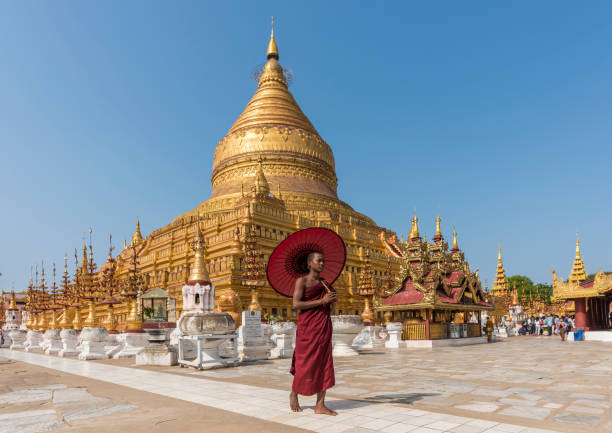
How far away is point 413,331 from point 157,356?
12.7 metres

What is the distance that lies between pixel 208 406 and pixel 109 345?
51.0 feet

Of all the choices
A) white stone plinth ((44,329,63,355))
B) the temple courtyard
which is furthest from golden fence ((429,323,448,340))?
white stone plinth ((44,329,63,355))

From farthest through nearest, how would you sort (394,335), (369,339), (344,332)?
(369,339)
(394,335)
(344,332)

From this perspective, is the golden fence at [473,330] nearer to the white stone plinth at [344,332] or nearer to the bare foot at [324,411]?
the white stone plinth at [344,332]

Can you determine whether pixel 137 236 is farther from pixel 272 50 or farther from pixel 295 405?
pixel 295 405

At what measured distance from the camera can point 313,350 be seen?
245 inches

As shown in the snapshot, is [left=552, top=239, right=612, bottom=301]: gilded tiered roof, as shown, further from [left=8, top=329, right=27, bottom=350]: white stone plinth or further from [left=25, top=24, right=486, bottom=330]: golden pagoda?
[left=8, top=329, right=27, bottom=350]: white stone plinth

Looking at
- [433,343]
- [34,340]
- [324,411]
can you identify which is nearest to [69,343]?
[34,340]

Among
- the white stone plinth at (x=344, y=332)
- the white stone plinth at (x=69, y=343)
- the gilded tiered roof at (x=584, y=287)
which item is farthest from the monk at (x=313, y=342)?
the gilded tiered roof at (x=584, y=287)

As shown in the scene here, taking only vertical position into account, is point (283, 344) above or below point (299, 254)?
below

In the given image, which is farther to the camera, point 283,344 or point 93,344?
point 93,344

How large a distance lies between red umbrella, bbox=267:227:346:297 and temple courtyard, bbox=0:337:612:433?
1795 mm

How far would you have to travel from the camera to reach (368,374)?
10742 millimetres

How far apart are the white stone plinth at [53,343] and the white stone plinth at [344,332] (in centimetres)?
1519
